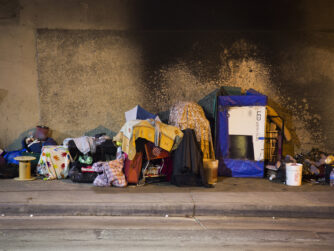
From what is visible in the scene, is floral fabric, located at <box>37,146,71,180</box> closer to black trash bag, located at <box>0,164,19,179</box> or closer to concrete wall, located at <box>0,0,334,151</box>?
black trash bag, located at <box>0,164,19,179</box>

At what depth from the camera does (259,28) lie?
970 cm

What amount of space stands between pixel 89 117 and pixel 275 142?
532 centimetres

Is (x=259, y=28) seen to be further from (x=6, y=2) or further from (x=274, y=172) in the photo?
(x=6, y=2)

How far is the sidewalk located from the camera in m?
5.89

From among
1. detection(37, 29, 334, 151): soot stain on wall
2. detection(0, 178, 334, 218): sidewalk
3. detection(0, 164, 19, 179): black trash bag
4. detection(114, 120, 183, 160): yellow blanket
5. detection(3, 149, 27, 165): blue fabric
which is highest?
detection(37, 29, 334, 151): soot stain on wall

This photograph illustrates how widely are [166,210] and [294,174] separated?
3372mm

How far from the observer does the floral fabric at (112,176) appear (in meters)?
7.24

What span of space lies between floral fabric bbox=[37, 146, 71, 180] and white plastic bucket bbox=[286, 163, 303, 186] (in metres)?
5.28

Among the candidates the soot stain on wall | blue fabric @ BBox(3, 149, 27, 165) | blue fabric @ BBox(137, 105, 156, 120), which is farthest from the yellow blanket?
blue fabric @ BBox(3, 149, 27, 165)

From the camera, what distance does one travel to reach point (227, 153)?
8562mm

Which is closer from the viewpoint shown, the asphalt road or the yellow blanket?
the asphalt road

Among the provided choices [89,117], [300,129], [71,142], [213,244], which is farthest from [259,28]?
[213,244]

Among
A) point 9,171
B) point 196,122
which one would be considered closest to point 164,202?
point 196,122

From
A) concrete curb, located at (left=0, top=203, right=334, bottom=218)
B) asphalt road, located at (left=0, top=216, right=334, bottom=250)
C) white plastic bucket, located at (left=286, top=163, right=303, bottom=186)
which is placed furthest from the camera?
white plastic bucket, located at (left=286, top=163, right=303, bottom=186)
